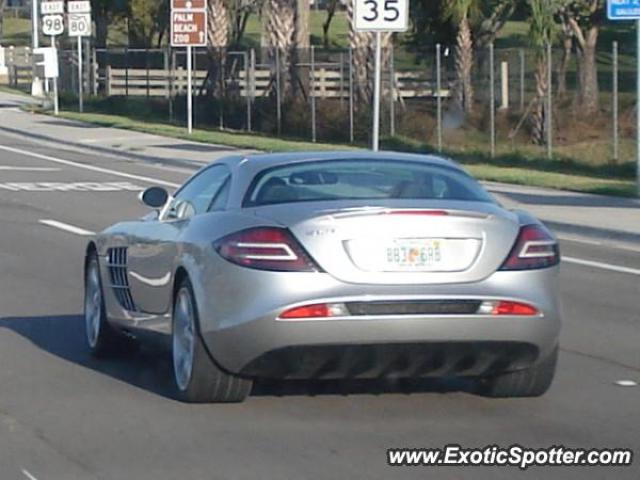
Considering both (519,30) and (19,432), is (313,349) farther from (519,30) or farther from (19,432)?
(519,30)

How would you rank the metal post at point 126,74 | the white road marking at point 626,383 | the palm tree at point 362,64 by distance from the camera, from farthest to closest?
1. the metal post at point 126,74
2. the palm tree at point 362,64
3. the white road marking at point 626,383

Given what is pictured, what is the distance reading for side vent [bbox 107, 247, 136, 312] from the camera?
10846mm

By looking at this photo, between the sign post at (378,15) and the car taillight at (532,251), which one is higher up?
the sign post at (378,15)

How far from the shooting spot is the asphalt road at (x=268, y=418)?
8.00 m

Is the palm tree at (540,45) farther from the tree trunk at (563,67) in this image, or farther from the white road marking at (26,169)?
the white road marking at (26,169)

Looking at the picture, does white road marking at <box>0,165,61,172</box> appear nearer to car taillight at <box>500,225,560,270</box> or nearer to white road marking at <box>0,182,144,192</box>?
white road marking at <box>0,182,144,192</box>

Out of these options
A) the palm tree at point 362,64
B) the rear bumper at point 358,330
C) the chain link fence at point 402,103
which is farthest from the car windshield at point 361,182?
the palm tree at point 362,64

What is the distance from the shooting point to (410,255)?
351 inches

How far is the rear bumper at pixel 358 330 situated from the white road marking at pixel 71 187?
718 inches

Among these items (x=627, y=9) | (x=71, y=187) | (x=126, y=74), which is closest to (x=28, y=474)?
(x=627, y=9)

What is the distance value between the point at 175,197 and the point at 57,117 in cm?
3901

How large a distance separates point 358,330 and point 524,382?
4.42 ft

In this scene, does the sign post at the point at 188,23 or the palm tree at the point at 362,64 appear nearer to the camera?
the sign post at the point at 188,23

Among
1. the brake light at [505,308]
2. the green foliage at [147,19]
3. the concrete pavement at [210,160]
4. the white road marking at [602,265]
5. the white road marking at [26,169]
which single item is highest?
the green foliage at [147,19]
